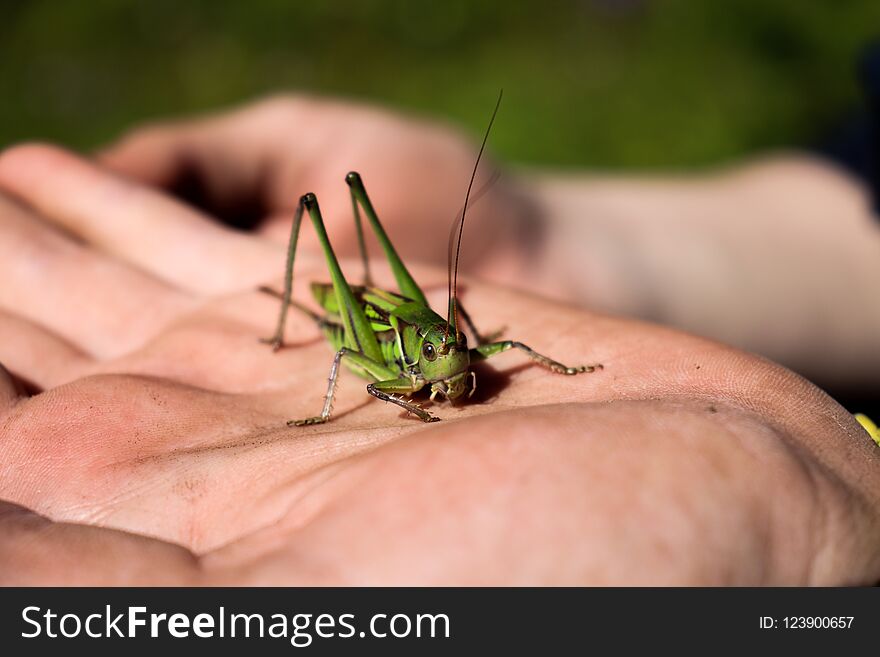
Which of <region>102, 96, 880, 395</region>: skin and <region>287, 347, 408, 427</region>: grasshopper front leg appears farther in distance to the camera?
<region>102, 96, 880, 395</region>: skin

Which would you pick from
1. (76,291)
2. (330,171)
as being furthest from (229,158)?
(76,291)

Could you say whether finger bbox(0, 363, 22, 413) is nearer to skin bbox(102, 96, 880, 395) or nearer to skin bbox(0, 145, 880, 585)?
skin bbox(0, 145, 880, 585)

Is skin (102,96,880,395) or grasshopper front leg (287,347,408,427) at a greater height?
skin (102,96,880,395)

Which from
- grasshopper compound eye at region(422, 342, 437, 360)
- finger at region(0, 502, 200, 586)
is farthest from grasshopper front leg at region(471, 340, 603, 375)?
finger at region(0, 502, 200, 586)

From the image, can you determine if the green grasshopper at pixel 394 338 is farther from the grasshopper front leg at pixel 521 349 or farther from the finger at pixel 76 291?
the finger at pixel 76 291

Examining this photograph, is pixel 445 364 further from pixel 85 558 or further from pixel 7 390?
pixel 7 390

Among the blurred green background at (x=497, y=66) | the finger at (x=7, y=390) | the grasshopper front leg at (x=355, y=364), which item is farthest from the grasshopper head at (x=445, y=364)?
the blurred green background at (x=497, y=66)

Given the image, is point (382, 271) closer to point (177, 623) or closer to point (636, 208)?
point (177, 623)
